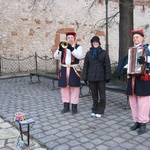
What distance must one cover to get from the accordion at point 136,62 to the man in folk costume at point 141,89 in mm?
59

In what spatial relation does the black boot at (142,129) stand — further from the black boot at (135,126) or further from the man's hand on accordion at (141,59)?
the man's hand on accordion at (141,59)

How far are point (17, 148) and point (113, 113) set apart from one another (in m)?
2.43

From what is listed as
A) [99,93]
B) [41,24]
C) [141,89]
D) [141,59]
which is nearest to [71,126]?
[99,93]

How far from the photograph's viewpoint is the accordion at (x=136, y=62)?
383cm

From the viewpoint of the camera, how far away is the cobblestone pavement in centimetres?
362

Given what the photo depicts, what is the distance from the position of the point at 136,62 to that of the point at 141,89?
0.45 m

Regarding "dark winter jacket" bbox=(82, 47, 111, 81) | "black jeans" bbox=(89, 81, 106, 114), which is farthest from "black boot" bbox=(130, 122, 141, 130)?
"dark winter jacket" bbox=(82, 47, 111, 81)

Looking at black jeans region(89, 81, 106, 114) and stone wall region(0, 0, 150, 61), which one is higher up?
stone wall region(0, 0, 150, 61)

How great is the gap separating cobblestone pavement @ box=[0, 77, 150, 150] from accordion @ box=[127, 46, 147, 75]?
3.45 feet

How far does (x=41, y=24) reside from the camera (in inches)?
520

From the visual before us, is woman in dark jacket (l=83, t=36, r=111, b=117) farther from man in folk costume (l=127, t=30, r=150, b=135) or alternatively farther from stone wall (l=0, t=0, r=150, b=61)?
stone wall (l=0, t=0, r=150, b=61)

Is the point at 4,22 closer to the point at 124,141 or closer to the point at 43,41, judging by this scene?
the point at 43,41

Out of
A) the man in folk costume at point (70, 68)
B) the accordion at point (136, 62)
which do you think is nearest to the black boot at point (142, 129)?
the accordion at point (136, 62)

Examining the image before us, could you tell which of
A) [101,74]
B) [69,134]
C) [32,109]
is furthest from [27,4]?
[69,134]
